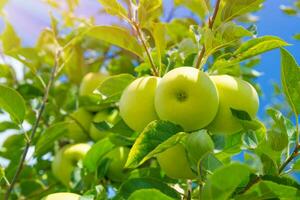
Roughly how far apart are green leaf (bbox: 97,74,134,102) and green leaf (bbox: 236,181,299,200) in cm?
47

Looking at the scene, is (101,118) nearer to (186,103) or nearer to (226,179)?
(186,103)

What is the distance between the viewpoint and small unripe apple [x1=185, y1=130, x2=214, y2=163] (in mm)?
904

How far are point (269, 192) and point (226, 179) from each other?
22 cm

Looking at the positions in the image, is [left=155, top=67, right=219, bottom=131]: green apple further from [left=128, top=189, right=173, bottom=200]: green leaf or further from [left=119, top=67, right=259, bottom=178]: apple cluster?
[left=128, top=189, right=173, bottom=200]: green leaf

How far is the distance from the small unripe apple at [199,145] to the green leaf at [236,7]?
346 millimetres

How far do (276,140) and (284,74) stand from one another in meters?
0.15

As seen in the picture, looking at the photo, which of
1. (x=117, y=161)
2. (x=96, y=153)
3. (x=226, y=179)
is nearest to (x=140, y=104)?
(x=226, y=179)

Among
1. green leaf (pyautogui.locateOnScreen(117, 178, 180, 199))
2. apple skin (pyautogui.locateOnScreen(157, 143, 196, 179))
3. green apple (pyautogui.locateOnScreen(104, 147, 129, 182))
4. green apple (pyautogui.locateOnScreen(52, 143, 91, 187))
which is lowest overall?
green apple (pyautogui.locateOnScreen(52, 143, 91, 187))

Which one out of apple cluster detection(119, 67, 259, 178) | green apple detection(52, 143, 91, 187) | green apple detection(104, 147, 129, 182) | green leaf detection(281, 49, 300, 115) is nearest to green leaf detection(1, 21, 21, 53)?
green apple detection(52, 143, 91, 187)

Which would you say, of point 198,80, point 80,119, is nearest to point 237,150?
point 198,80

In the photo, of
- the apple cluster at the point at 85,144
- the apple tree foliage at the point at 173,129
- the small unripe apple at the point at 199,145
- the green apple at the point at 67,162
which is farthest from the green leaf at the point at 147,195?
the green apple at the point at 67,162

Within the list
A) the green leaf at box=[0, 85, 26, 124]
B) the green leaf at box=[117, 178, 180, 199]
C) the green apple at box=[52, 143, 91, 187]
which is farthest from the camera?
the green apple at box=[52, 143, 91, 187]

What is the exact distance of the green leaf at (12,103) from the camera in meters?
1.20

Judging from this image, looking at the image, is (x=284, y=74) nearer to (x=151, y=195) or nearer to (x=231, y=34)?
(x=231, y=34)
